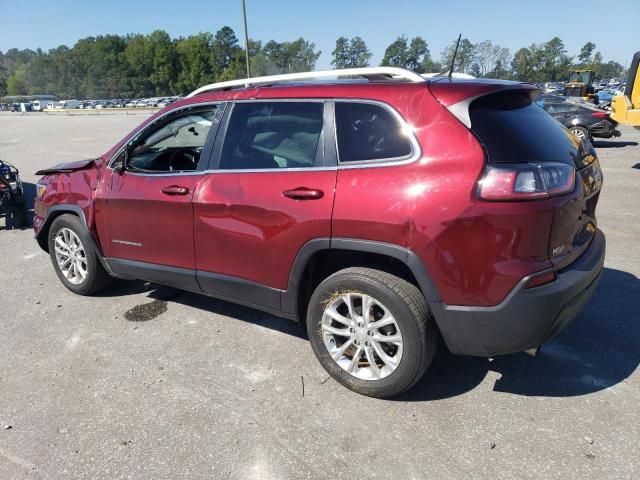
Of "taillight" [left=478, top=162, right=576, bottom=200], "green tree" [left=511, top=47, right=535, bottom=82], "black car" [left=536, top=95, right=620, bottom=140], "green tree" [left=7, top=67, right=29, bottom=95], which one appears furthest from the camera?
"green tree" [left=7, top=67, right=29, bottom=95]

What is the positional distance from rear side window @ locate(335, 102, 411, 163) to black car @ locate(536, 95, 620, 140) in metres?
13.5

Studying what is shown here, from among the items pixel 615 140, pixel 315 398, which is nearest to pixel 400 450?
pixel 315 398

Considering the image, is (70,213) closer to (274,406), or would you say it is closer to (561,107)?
(274,406)

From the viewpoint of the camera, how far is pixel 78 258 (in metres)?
4.39

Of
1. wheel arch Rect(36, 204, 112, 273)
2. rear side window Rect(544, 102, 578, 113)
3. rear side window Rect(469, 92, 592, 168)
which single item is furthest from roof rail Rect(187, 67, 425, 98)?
rear side window Rect(544, 102, 578, 113)

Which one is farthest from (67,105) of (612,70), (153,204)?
(612,70)

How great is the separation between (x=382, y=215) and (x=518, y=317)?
0.85 meters

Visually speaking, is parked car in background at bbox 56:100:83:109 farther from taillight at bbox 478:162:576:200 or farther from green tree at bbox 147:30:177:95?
taillight at bbox 478:162:576:200

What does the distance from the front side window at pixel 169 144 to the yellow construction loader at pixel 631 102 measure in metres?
9.99

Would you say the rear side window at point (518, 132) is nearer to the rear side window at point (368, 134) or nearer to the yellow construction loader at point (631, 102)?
the rear side window at point (368, 134)

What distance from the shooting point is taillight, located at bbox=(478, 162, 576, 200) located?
232 centimetres

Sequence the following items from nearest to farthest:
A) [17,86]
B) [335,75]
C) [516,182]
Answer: [516,182] → [335,75] → [17,86]

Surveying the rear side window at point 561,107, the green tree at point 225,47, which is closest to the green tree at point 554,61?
the green tree at point 225,47

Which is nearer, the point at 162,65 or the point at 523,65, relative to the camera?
the point at 523,65
